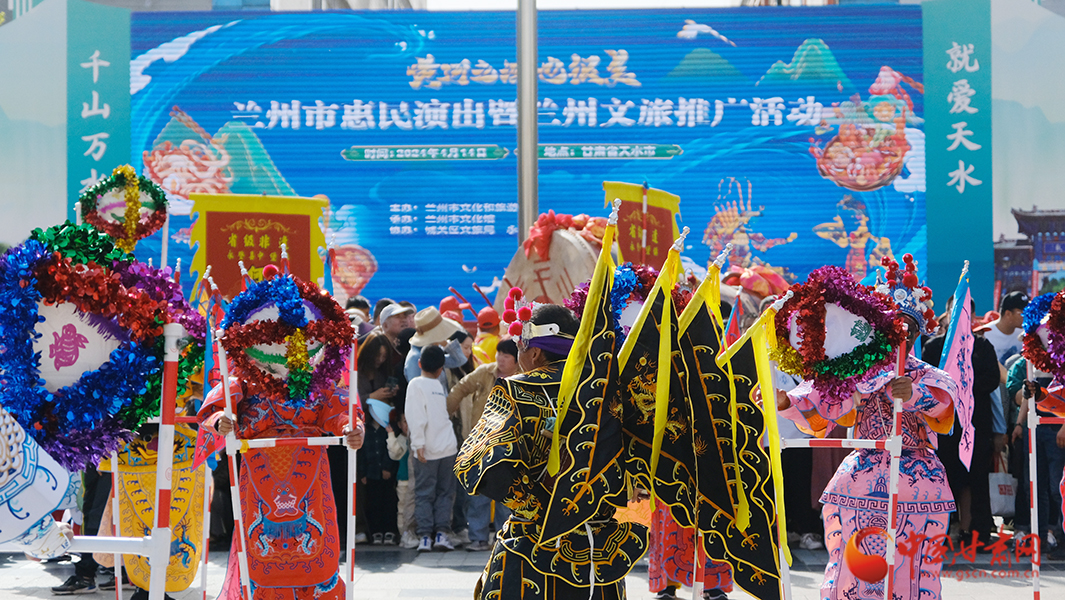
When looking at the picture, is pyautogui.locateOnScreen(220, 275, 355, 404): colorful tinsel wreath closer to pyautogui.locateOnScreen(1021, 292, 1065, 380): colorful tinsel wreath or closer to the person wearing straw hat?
the person wearing straw hat

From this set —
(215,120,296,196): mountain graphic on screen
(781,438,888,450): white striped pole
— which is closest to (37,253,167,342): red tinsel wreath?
(781,438,888,450): white striped pole

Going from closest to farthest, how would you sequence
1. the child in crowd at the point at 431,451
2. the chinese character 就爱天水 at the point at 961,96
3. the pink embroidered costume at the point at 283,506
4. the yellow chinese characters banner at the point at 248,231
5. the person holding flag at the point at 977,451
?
the pink embroidered costume at the point at 283,506 → the yellow chinese characters banner at the point at 248,231 → the child in crowd at the point at 431,451 → the person holding flag at the point at 977,451 → the chinese character 就爱天水 at the point at 961,96

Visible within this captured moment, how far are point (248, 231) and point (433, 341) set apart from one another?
5.07 ft

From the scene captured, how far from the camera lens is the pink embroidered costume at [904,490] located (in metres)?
4.48

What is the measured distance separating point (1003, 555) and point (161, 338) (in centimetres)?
628

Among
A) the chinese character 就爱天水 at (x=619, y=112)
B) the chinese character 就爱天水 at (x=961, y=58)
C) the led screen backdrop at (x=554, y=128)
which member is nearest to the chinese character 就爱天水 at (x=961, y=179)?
the led screen backdrop at (x=554, y=128)

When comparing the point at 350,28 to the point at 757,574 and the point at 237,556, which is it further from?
the point at 757,574

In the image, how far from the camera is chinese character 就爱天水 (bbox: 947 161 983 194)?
39.7 feet

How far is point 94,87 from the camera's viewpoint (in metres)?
12.4

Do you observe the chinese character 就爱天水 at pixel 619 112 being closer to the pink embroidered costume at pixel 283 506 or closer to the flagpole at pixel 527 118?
the flagpole at pixel 527 118

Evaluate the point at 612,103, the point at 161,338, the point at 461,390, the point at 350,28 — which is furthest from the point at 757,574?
the point at 350,28

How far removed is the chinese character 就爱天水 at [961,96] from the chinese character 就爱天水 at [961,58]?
6.2 inches

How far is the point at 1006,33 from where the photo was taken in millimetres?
12180

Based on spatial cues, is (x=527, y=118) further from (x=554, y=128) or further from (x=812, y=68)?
(x=812, y=68)
